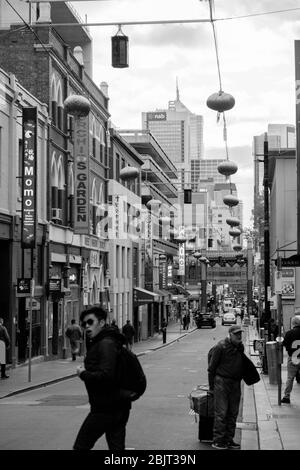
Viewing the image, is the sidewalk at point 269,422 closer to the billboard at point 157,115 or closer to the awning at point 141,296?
the awning at point 141,296

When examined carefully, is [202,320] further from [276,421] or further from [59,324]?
[276,421]

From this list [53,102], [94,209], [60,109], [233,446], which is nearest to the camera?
[233,446]

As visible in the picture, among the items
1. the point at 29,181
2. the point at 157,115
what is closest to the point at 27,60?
the point at 29,181

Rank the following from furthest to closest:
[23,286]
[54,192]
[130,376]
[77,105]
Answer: [54,192] → [23,286] → [77,105] → [130,376]

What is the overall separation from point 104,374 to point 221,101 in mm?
9062

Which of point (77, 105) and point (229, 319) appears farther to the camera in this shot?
point (229, 319)

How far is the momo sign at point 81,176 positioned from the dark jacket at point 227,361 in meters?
26.6

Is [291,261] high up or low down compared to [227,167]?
down

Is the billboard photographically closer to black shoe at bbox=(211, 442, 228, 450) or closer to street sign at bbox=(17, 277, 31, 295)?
street sign at bbox=(17, 277, 31, 295)

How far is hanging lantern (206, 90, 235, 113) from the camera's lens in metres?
15.6

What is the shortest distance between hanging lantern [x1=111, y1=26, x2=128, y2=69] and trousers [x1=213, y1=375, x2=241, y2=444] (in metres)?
5.90

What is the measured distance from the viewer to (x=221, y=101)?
1565cm

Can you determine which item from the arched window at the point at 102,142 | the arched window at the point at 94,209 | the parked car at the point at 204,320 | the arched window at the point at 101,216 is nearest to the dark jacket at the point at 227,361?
the arched window at the point at 94,209

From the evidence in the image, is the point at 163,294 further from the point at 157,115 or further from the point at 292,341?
the point at 157,115
